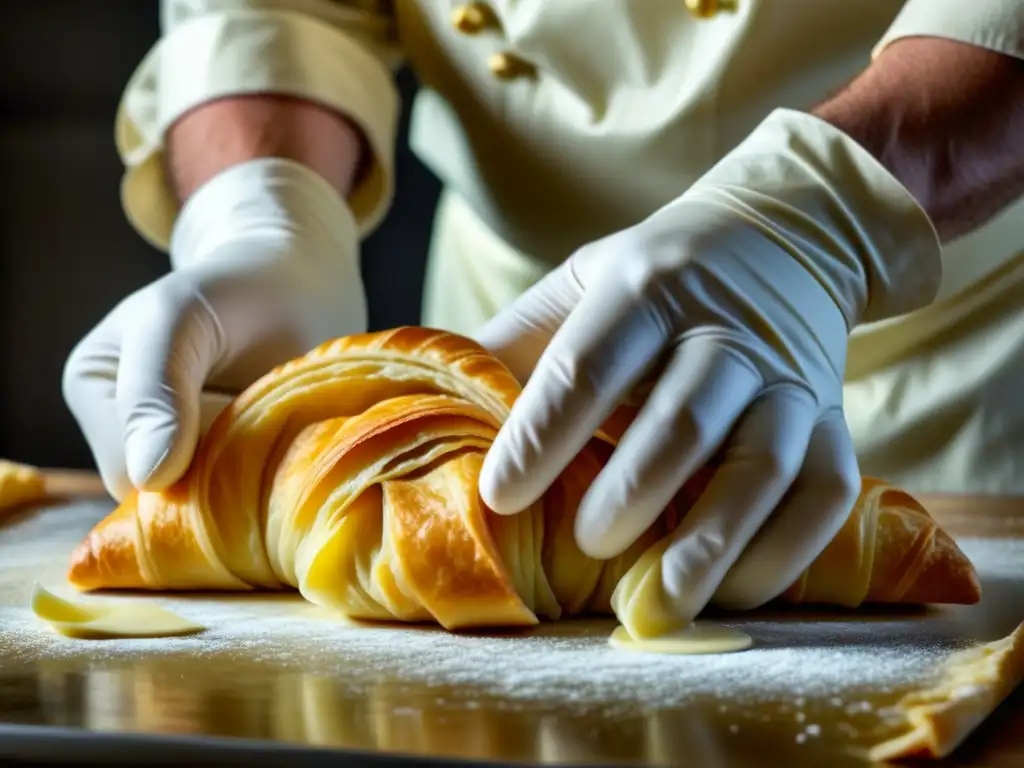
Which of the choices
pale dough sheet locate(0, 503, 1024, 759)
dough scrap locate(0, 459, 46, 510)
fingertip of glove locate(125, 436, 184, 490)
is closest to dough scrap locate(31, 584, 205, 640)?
pale dough sheet locate(0, 503, 1024, 759)

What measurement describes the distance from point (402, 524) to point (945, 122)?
2.48 ft

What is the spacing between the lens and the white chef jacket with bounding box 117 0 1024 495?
171 cm

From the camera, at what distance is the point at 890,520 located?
120cm

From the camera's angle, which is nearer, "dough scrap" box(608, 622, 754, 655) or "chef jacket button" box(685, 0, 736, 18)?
"dough scrap" box(608, 622, 754, 655)

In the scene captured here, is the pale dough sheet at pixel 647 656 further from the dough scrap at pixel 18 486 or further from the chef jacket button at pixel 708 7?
the chef jacket button at pixel 708 7

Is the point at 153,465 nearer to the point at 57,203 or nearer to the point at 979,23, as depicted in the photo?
the point at 979,23

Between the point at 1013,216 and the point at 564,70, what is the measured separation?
0.65 m

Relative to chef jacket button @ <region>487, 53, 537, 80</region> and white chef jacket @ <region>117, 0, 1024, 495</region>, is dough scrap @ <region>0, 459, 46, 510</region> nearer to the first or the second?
white chef jacket @ <region>117, 0, 1024, 495</region>

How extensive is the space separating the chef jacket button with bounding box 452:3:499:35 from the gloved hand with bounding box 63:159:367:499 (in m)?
0.31

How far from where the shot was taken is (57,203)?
374 centimetres

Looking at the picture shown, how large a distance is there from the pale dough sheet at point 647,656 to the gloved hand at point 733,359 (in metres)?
0.08

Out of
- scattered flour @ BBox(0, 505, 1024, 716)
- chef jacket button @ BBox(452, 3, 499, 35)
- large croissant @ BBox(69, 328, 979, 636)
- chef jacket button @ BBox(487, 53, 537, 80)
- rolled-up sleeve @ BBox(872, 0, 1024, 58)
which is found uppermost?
chef jacket button @ BBox(452, 3, 499, 35)

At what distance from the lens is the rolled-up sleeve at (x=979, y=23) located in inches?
55.2

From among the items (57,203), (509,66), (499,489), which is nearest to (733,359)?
(499,489)
